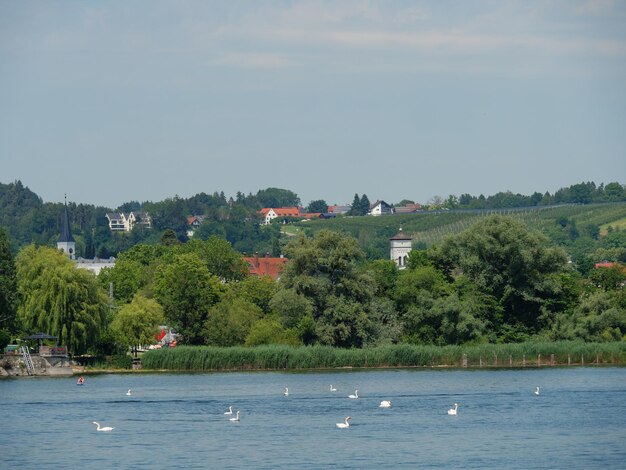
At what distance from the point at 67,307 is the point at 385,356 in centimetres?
2038

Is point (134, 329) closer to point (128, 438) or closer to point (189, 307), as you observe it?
point (189, 307)

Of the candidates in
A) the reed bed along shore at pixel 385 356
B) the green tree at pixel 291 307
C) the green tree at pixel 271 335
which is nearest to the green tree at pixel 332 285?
the green tree at pixel 291 307

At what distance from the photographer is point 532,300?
98000 mm

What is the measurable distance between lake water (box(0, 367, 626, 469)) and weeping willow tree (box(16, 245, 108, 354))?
6134 mm

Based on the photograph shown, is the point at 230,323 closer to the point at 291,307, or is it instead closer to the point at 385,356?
the point at 291,307

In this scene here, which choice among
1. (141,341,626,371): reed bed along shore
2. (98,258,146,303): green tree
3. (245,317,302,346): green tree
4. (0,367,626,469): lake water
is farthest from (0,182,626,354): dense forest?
(98,258,146,303): green tree

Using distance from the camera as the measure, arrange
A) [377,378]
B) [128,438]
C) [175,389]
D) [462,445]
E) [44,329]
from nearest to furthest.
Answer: [462,445] → [128,438] → [175,389] → [377,378] → [44,329]

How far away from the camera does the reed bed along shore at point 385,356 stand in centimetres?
8769

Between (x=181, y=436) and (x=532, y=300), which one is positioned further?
(x=532, y=300)

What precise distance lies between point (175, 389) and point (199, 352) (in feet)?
47.2

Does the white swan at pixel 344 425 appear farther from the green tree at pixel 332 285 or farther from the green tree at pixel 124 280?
the green tree at pixel 124 280

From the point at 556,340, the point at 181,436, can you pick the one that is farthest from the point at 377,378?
the point at 181,436

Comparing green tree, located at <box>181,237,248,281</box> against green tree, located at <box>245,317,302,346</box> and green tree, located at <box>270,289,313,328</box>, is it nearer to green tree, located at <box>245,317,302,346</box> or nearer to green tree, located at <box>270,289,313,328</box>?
green tree, located at <box>270,289,313,328</box>

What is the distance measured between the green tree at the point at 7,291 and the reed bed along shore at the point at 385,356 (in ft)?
30.4
